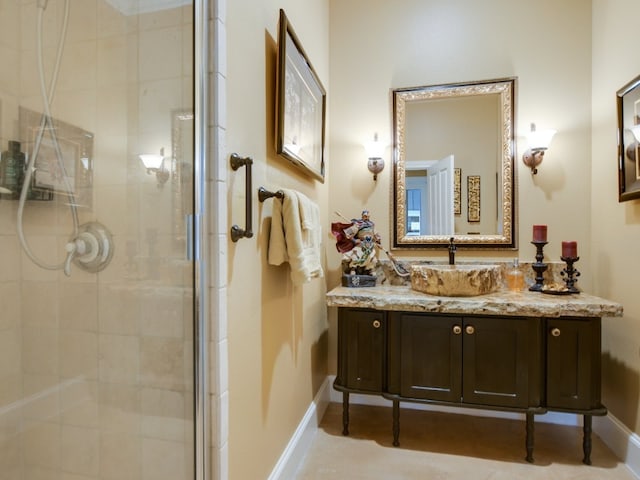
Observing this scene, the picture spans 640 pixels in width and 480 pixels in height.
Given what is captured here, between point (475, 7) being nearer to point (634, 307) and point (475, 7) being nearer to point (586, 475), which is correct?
point (634, 307)

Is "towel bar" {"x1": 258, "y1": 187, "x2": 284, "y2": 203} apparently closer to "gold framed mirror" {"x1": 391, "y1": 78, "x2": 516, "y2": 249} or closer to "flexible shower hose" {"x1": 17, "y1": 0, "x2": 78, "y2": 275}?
"flexible shower hose" {"x1": 17, "y1": 0, "x2": 78, "y2": 275}

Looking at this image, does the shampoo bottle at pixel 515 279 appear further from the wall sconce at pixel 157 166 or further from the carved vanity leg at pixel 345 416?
the wall sconce at pixel 157 166

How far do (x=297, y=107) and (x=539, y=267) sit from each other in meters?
1.68

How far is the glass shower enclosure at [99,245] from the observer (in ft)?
3.13

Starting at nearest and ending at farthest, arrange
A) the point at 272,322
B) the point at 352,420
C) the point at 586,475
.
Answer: the point at 272,322 → the point at 586,475 → the point at 352,420

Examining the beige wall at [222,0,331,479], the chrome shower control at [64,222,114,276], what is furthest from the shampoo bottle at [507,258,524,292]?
the chrome shower control at [64,222,114,276]

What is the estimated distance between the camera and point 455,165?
236 cm

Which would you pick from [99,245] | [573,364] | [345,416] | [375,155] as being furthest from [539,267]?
[99,245]

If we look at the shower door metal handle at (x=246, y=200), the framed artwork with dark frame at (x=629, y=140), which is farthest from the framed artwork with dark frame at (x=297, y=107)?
the framed artwork with dark frame at (x=629, y=140)

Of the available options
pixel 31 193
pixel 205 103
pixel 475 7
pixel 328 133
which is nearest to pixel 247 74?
pixel 205 103

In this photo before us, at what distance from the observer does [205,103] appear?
1.06m

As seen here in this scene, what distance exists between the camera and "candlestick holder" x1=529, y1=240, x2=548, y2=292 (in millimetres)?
2092

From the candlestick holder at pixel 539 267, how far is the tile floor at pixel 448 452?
0.86 m

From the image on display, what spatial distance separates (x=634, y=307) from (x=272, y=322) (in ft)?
5.98
